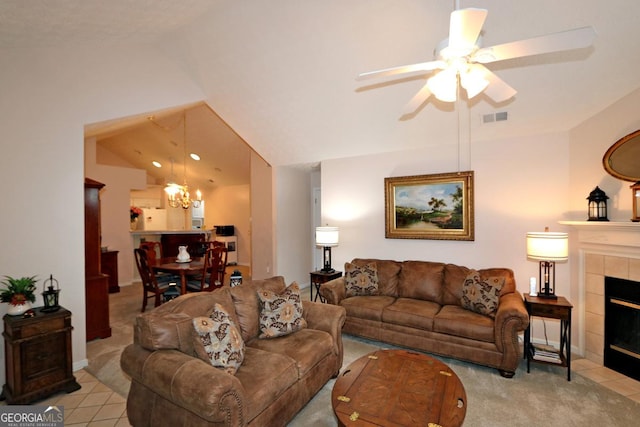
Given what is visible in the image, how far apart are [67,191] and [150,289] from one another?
223 centimetres

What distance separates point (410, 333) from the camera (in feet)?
11.2

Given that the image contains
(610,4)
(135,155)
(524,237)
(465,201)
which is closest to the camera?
(610,4)

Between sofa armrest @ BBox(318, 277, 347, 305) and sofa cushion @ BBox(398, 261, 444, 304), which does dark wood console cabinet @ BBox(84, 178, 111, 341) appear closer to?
sofa armrest @ BBox(318, 277, 347, 305)

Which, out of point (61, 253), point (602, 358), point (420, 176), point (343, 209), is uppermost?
point (420, 176)

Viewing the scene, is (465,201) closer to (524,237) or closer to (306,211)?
(524,237)

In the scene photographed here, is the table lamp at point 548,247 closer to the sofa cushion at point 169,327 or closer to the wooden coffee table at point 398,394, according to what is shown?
the wooden coffee table at point 398,394

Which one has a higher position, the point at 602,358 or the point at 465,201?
the point at 465,201

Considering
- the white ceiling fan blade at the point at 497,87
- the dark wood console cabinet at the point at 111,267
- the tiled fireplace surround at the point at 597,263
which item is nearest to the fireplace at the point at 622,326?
the tiled fireplace surround at the point at 597,263

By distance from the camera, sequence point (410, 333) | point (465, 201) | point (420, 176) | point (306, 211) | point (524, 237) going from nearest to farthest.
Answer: point (410, 333), point (524, 237), point (465, 201), point (420, 176), point (306, 211)

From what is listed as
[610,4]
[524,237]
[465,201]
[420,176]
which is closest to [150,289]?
[420,176]

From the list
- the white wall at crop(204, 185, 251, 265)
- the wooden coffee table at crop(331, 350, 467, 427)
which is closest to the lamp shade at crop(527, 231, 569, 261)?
the wooden coffee table at crop(331, 350, 467, 427)

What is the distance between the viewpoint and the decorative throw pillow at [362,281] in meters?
4.05

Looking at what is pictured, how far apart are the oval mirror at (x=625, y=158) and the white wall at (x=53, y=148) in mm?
5164

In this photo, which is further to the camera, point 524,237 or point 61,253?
point 524,237
